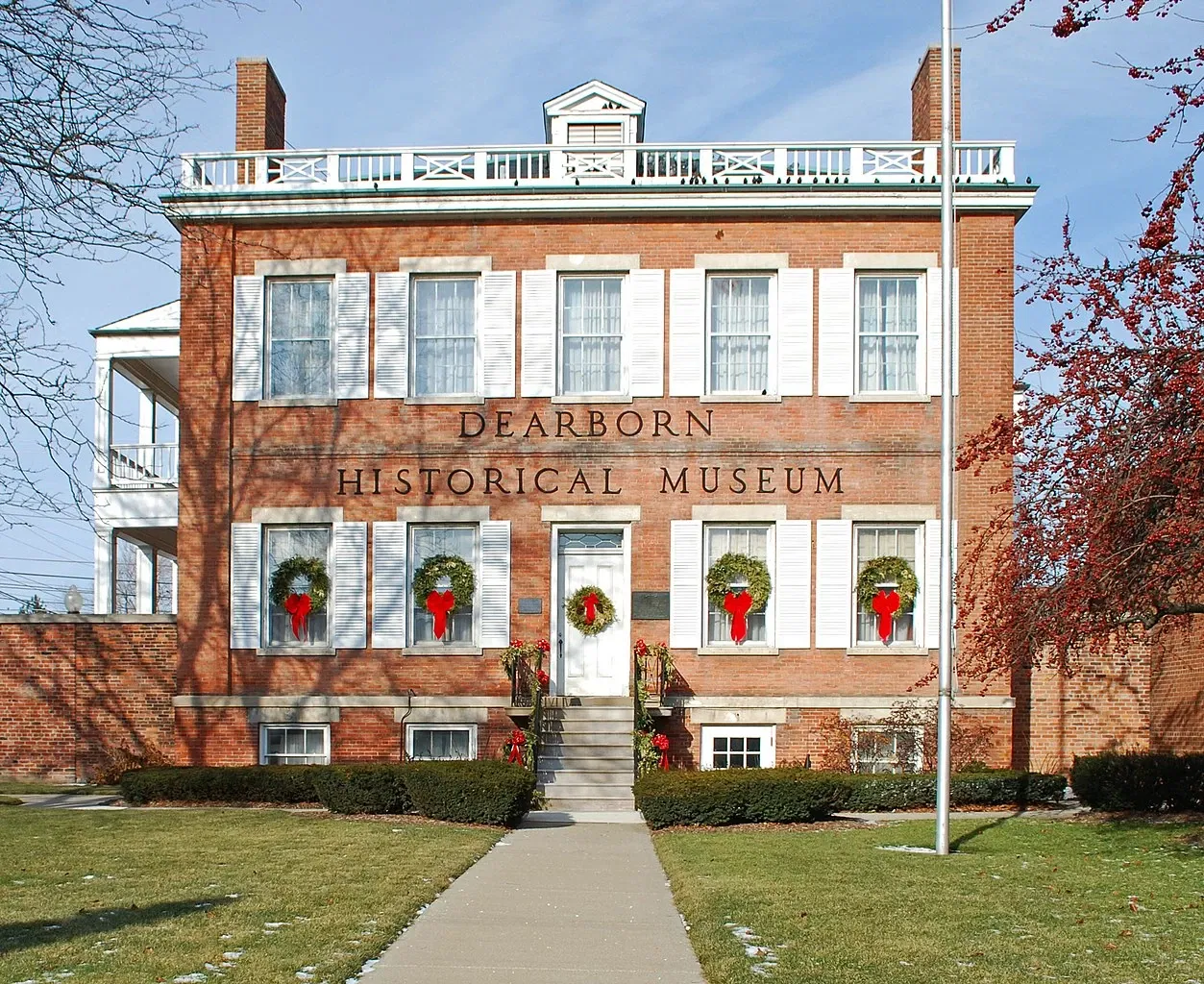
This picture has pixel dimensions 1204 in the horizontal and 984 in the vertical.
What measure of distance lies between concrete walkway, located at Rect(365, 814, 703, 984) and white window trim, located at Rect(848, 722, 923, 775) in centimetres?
696

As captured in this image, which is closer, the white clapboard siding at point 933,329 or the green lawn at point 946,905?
the green lawn at point 946,905

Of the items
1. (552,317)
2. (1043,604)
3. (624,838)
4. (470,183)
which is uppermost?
Result: (470,183)

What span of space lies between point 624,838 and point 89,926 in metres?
7.87

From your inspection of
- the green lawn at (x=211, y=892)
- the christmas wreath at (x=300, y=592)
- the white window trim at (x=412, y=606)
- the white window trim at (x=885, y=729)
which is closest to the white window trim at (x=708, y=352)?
the white window trim at (x=412, y=606)

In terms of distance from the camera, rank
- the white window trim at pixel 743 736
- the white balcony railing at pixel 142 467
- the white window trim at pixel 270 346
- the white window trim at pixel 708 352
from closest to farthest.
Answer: the white window trim at pixel 743 736 → the white window trim at pixel 708 352 → the white window trim at pixel 270 346 → the white balcony railing at pixel 142 467

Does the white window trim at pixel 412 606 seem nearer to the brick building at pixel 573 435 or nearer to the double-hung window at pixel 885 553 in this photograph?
the brick building at pixel 573 435

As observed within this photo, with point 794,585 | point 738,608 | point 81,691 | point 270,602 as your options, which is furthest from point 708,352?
point 81,691

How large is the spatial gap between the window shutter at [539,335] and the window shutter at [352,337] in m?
2.46

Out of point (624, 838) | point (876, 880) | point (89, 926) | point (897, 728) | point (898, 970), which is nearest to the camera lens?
point (898, 970)

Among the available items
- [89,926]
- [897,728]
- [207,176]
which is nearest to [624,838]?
[897,728]

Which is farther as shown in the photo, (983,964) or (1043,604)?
A: (1043,604)

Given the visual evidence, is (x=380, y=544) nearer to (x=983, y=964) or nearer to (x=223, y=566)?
(x=223, y=566)

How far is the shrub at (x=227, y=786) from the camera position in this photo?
19578 mm

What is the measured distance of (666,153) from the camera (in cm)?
2256
